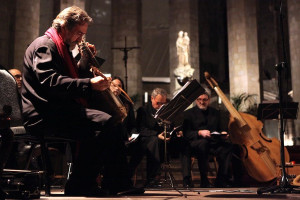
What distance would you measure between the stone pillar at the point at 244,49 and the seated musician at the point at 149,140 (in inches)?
421

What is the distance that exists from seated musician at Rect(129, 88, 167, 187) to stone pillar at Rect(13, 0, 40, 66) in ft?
13.7

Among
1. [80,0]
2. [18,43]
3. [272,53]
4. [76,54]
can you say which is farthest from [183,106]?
[272,53]

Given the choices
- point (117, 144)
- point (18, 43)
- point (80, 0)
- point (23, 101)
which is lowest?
point (117, 144)

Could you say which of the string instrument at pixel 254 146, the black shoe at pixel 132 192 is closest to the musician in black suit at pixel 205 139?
the string instrument at pixel 254 146

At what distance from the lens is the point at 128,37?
1795 cm

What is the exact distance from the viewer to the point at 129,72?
17609 mm

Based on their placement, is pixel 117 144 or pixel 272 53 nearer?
pixel 117 144

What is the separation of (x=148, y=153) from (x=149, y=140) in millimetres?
191

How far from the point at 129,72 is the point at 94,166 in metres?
14.4

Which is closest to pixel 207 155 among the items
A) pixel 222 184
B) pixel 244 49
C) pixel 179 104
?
pixel 222 184

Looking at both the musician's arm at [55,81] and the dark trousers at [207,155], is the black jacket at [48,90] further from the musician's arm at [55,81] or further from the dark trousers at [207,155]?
the dark trousers at [207,155]

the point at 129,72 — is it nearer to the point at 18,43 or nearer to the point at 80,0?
the point at 80,0

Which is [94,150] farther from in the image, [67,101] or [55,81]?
[55,81]

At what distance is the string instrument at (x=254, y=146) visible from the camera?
19.8ft
